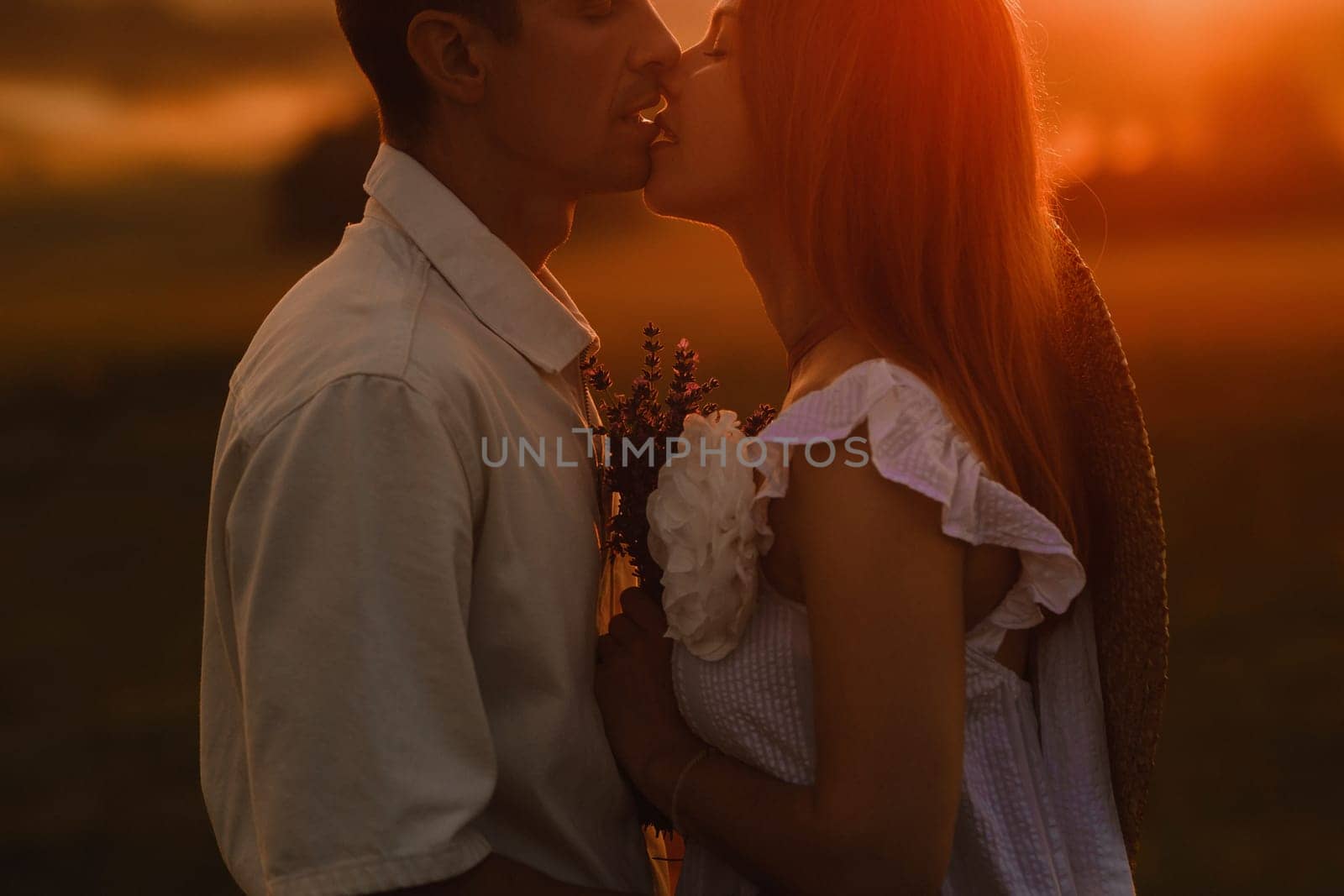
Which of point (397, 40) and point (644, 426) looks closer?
point (644, 426)

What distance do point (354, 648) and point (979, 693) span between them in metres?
0.88

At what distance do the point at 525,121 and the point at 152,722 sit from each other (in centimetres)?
747

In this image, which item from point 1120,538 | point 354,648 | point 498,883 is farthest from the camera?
point 1120,538

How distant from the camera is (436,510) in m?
1.59

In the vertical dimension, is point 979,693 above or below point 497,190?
below

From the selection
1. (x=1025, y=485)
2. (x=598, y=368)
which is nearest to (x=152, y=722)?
(x=598, y=368)

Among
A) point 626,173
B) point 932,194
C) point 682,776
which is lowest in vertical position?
point 682,776

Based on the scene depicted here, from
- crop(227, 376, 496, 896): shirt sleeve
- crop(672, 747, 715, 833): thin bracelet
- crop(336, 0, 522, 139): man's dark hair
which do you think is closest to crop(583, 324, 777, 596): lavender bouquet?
crop(672, 747, 715, 833): thin bracelet

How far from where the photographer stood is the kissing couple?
157 cm

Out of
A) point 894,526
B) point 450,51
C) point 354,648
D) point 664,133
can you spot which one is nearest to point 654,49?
point 664,133

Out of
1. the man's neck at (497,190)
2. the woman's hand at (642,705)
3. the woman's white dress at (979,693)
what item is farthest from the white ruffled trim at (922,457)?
the man's neck at (497,190)

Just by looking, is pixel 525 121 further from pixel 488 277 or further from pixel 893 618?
pixel 893 618

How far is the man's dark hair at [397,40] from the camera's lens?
207 cm

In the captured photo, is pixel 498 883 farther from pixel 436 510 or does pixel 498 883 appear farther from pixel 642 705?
pixel 436 510
